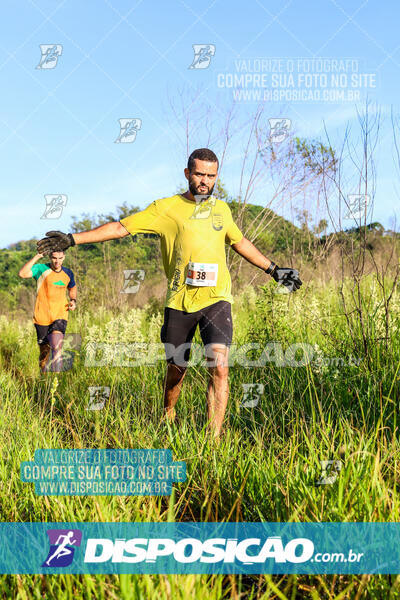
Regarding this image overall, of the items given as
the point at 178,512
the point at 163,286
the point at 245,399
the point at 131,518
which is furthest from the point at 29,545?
the point at 163,286

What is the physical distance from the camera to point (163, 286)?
941 centimetres

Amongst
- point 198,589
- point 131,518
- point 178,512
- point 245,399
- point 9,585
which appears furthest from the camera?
point 245,399

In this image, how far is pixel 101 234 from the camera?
3.40 meters

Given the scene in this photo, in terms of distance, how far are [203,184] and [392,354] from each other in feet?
6.24

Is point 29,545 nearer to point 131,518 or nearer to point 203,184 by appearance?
point 131,518

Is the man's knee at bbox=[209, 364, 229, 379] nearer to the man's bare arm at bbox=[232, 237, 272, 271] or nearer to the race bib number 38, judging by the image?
the race bib number 38

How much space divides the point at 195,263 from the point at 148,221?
48 centimetres

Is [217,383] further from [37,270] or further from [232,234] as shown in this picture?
[37,270]
